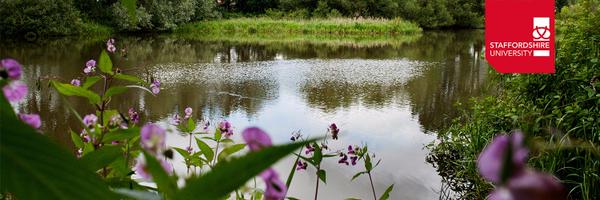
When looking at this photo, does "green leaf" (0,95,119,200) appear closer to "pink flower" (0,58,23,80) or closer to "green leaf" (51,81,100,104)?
"pink flower" (0,58,23,80)

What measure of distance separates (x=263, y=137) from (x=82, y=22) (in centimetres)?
2092

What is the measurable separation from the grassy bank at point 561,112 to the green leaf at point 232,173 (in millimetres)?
3054

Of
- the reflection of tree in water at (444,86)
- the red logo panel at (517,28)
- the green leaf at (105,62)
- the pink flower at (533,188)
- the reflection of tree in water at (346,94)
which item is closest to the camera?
the pink flower at (533,188)

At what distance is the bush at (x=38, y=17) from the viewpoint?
56.4ft

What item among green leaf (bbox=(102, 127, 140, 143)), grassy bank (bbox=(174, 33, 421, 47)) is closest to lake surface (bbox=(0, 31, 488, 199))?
green leaf (bbox=(102, 127, 140, 143))

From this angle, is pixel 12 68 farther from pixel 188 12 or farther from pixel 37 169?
pixel 188 12

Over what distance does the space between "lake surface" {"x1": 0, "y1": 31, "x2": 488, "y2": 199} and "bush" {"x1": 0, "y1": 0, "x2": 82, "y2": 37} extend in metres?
2.16

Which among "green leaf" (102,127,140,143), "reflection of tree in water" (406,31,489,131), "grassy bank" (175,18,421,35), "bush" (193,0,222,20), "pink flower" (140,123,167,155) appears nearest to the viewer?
"pink flower" (140,123,167,155)

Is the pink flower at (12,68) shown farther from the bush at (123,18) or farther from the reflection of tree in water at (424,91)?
the bush at (123,18)

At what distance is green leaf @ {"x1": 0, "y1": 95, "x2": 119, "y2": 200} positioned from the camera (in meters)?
0.15

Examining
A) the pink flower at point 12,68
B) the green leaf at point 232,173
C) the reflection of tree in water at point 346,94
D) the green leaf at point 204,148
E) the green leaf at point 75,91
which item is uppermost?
the pink flower at point 12,68

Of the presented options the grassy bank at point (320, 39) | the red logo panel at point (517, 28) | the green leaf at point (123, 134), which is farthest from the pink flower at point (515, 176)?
the grassy bank at point (320, 39)

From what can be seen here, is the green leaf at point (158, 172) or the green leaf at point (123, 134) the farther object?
the green leaf at point (123, 134)

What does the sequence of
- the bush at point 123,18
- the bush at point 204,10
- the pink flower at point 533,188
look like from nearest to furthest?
the pink flower at point 533,188, the bush at point 123,18, the bush at point 204,10
